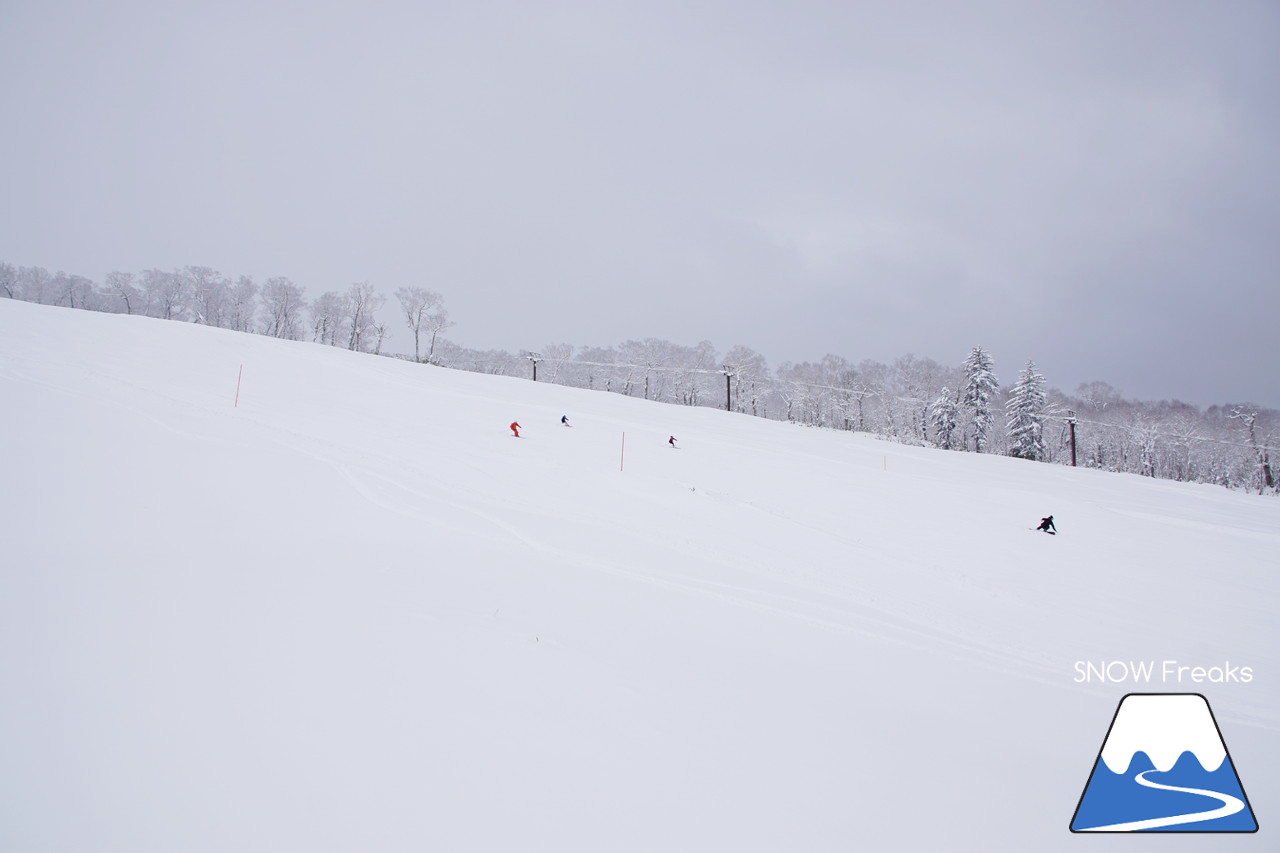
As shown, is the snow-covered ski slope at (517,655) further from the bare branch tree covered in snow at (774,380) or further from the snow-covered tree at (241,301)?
the snow-covered tree at (241,301)

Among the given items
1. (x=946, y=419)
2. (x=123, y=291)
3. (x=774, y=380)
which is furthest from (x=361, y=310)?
(x=946, y=419)

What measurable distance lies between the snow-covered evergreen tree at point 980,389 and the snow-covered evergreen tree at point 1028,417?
2251mm

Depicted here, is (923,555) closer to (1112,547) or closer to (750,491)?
(750,491)

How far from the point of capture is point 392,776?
115 inches

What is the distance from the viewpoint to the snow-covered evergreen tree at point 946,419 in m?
55.9

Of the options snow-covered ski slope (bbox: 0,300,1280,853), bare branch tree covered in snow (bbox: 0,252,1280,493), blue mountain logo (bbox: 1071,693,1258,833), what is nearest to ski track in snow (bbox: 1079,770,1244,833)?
blue mountain logo (bbox: 1071,693,1258,833)

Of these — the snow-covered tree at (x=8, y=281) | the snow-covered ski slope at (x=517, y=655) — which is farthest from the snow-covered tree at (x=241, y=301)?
the snow-covered ski slope at (x=517, y=655)

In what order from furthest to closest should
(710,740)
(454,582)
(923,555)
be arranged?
(923,555)
(454,582)
(710,740)

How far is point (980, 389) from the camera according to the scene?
177ft

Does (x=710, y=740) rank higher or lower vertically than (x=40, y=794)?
lower

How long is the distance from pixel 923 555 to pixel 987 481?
15.0 metres

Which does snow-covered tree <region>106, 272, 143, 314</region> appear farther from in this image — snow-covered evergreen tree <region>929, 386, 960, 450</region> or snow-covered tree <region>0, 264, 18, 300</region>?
snow-covered evergreen tree <region>929, 386, 960, 450</region>

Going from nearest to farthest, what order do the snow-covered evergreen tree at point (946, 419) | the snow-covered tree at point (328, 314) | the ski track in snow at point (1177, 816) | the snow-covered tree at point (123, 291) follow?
1. the ski track in snow at point (1177, 816)
2. the snow-covered evergreen tree at point (946, 419)
3. the snow-covered tree at point (123, 291)
4. the snow-covered tree at point (328, 314)

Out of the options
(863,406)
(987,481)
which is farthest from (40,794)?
(863,406)
